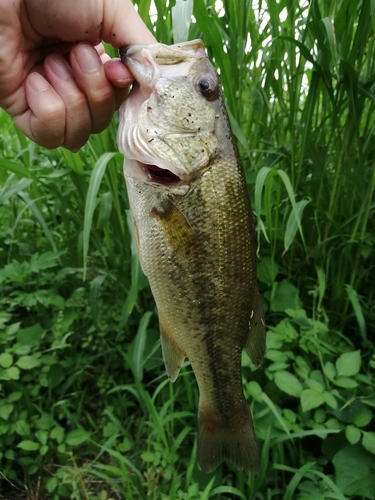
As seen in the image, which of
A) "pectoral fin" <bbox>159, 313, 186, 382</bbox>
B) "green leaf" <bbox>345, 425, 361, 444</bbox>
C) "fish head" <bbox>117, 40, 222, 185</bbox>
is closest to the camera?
"fish head" <bbox>117, 40, 222, 185</bbox>

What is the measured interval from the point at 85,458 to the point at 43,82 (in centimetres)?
144

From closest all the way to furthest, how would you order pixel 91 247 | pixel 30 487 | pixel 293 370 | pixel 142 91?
1. pixel 142 91
2. pixel 30 487
3. pixel 293 370
4. pixel 91 247

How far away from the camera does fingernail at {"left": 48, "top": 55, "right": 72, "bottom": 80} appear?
3.90 ft

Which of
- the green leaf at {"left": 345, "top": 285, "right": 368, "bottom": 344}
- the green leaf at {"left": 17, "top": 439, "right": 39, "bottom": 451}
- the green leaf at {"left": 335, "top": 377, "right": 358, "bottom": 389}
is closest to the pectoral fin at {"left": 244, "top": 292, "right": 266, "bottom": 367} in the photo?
the green leaf at {"left": 335, "top": 377, "right": 358, "bottom": 389}

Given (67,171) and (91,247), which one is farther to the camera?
(91,247)

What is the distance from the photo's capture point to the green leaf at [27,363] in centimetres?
168

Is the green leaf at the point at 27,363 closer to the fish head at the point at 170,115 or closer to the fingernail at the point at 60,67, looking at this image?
the fish head at the point at 170,115

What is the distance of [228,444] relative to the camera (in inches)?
54.0

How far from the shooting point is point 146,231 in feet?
3.88

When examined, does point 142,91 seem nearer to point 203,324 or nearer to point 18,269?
point 203,324

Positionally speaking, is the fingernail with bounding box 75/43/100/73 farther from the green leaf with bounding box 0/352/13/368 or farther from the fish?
the green leaf with bounding box 0/352/13/368

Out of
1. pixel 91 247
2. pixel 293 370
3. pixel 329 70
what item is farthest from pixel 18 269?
pixel 329 70

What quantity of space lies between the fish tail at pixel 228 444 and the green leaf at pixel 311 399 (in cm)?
24

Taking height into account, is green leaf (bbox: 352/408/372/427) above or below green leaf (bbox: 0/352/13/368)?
below
